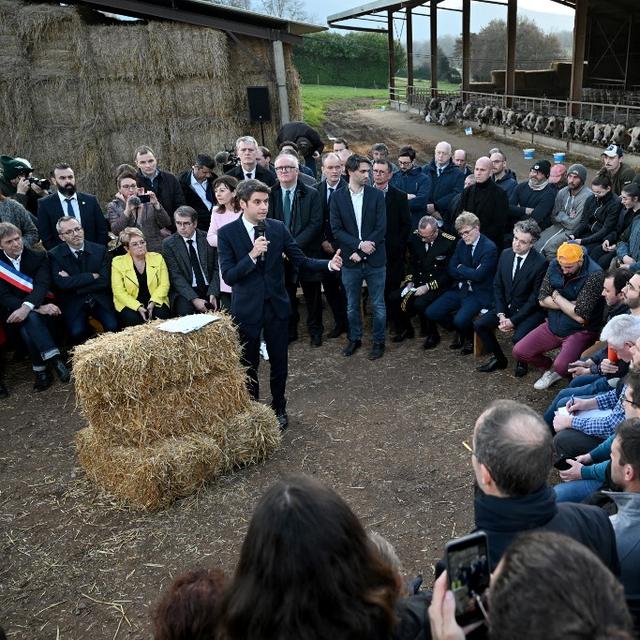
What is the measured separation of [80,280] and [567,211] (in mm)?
5389

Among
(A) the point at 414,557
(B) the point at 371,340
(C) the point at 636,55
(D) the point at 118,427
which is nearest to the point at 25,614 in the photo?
(D) the point at 118,427

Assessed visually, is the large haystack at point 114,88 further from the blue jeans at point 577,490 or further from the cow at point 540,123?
the blue jeans at point 577,490

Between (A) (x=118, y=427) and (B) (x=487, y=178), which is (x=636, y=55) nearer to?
(B) (x=487, y=178)

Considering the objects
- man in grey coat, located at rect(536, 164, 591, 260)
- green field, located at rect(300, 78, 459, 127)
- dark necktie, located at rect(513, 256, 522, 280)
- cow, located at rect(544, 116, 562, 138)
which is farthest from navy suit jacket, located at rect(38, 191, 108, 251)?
green field, located at rect(300, 78, 459, 127)

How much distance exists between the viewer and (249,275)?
4.54 m

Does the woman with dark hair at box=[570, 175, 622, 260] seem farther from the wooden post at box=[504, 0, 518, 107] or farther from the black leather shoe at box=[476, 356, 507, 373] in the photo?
the wooden post at box=[504, 0, 518, 107]

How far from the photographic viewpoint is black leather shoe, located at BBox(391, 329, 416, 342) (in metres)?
6.62

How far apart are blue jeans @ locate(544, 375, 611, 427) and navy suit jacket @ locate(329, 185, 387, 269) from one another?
94.0 inches

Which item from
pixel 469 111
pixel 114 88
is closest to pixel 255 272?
pixel 114 88

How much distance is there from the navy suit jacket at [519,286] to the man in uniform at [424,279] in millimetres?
735

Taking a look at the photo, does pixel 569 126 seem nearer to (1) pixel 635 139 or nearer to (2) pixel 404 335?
(1) pixel 635 139

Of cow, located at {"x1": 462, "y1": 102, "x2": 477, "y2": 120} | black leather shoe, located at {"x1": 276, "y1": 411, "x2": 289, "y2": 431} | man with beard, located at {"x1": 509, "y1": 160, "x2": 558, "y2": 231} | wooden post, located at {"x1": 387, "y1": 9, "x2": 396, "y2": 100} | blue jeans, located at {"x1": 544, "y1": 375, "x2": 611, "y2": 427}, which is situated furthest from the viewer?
wooden post, located at {"x1": 387, "y1": 9, "x2": 396, "y2": 100}

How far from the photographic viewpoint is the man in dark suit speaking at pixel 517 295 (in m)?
5.45

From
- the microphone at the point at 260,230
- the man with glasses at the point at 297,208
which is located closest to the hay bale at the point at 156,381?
the microphone at the point at 260,230
